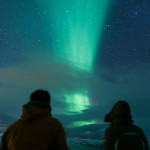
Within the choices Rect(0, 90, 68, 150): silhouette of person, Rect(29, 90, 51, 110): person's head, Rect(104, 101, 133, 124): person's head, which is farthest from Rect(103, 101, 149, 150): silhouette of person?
Rect(29, 90, 51, 110): person's head

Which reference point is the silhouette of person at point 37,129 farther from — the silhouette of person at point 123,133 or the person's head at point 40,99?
the silhouette of person at point 123,133

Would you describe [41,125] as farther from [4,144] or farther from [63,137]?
[4,144]

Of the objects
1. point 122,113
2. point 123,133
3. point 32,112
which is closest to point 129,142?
point 123,133

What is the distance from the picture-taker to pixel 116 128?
4.92 meters

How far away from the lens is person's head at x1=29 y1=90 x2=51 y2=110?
3.70 m

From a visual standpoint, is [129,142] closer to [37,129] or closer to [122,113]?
[122,113]

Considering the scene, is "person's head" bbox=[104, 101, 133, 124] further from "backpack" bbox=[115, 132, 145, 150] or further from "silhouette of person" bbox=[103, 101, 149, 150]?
"backpack" bbox=[115, 132, 145, 150]

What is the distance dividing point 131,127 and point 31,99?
2443 millimetres

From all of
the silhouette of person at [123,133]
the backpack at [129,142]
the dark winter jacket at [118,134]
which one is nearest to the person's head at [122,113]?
the silhouette of person at [123,133]

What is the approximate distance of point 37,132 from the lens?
3.56 metres

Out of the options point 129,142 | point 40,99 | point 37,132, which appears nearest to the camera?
point 37,132

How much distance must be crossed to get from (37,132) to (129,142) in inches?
88.6

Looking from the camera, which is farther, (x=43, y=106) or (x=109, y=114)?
(x=109, y=114)

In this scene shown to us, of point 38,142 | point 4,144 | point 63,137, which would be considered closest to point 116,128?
point 63,137
